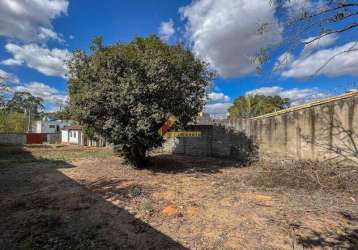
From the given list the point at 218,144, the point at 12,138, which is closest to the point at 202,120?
the point at 218,144

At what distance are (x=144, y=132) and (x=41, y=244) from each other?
17.0 feet

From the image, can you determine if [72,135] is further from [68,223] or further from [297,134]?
[68,223]

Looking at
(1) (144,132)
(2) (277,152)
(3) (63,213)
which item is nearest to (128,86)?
(1) (144,132)

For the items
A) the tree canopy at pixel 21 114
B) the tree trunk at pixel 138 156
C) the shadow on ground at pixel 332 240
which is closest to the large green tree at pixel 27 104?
the tree canopy at pixel 21 114

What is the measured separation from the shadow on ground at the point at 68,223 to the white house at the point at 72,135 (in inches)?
1036

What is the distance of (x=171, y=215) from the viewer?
477 centimetres

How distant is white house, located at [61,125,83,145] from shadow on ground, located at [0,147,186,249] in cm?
2630

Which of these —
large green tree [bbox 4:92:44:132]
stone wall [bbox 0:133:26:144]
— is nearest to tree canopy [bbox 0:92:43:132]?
large green tree [bbox 4:92:44:132]

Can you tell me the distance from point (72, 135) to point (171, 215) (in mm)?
33664

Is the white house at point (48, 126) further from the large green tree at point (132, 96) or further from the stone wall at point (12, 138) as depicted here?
the large green tree at point (132, 96)

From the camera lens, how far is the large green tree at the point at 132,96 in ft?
27.4

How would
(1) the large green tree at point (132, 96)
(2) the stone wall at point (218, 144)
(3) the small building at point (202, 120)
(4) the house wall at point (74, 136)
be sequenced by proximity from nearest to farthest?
1. (1) the large green tree at point (132, 96)
2. (2) the stone wall at point (218, 144)
3. (3) the small building at point (202, 120)
4. (4) the house wall at point (74, 136)

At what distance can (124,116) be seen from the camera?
8719mm

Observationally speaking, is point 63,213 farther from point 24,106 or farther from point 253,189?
point 24,106
